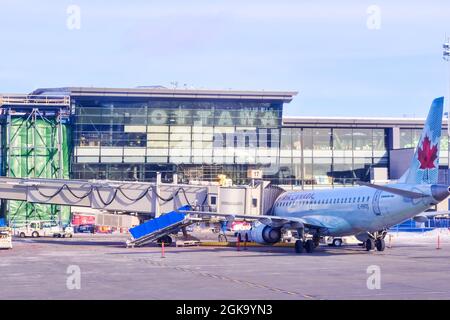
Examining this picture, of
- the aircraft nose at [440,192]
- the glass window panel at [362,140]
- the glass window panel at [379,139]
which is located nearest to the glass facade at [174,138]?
the glass window panel at [362,140]

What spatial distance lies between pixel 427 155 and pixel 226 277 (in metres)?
18.1

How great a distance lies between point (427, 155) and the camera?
42.7 metres

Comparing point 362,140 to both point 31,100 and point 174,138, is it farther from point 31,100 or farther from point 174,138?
point 31,100

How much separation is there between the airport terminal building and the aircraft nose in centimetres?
5539

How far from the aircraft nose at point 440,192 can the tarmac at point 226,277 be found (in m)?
3.45

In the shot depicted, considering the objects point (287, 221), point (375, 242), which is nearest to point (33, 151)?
point (287, 221)

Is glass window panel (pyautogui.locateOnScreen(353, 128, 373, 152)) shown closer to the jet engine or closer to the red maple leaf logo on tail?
the jet engine

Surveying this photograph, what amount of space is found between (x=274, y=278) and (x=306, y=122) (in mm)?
74807

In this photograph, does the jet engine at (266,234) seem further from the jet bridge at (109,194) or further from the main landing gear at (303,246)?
the jet bridge at (109,194)

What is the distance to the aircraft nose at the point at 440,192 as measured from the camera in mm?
40750

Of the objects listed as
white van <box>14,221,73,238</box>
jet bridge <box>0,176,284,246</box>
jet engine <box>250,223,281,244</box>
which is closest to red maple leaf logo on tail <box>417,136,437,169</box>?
jet engine <box>250,223,281,244</box>

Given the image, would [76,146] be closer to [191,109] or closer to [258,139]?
[191,109]

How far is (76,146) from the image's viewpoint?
96938mm
